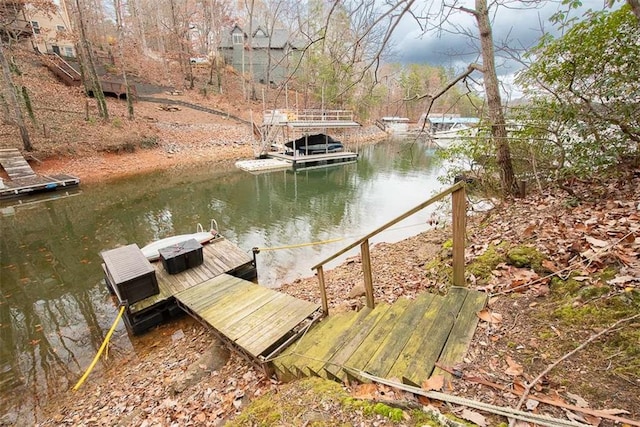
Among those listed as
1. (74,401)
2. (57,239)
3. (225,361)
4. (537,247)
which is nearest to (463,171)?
(537,247)

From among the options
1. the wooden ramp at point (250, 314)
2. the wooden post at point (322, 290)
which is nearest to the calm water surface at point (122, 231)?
the wooden ramp at point (250, 314)

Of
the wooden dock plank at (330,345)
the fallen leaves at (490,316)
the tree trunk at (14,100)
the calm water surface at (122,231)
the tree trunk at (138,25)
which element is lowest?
the calm water surface at (122,231)

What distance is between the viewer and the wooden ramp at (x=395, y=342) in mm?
2043

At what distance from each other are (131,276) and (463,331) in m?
5.06

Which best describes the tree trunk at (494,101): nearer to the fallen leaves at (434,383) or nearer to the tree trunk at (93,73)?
the fallen leaves at (434,383)

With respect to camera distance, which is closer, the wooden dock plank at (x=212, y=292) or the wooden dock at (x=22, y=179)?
the wooden dock plank at (x=212, y=292)

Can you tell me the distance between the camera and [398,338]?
2344 millimetres

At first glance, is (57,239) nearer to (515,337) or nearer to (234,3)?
(515,337)

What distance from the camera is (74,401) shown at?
144 inches

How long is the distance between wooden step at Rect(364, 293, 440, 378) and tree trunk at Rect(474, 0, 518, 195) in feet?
9.82

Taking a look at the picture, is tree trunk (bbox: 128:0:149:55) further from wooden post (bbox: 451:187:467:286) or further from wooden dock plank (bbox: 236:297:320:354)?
wooden post (bbox: 451:187:467:286)

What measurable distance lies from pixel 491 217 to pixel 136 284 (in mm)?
6134

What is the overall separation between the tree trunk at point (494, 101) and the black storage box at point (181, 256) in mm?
5876

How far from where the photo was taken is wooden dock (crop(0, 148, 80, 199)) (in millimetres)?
11242
